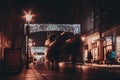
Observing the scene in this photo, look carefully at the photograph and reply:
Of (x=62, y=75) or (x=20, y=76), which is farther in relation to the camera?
(x=62, y=75)

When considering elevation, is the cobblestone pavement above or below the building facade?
below

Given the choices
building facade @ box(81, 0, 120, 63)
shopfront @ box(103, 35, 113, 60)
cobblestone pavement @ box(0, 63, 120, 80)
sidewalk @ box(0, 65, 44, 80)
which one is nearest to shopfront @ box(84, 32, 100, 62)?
building facade @ box(81, 0, 120, 63)

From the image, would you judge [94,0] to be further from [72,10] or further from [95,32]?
[72,10]

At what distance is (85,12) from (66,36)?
2187 inches

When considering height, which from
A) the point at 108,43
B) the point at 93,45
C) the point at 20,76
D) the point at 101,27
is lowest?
the point at 20,76

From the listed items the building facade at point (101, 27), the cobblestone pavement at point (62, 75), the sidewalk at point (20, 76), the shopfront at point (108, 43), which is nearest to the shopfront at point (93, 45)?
the building facade at point (101, 27)

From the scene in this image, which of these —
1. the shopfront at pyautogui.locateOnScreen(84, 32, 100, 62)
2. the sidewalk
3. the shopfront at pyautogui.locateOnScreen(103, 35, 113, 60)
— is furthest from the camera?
the shopfront at pyautogui.locateOnScreen(84, 32, 100, 62)

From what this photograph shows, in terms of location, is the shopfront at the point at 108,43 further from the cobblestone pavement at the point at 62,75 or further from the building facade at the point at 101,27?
the cobblestone pavement at the point at 62,75

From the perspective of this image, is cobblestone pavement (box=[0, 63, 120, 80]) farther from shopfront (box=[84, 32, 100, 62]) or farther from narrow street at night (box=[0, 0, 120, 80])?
shopfront (box=[84, 32, 100, 62])

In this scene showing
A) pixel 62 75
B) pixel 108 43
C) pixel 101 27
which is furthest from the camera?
pixel 101 27

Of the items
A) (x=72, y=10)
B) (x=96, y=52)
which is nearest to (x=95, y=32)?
(x=96, y=52)

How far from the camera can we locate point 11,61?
3219cm

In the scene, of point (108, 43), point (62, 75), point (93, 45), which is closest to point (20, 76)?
point (62, 75)

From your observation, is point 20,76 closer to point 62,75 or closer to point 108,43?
point 62,75
